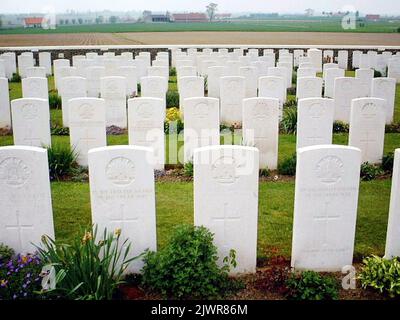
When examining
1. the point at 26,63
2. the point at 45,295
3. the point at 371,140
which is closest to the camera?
the point at 45,295

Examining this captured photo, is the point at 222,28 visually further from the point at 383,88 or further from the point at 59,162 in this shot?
the point at 59,162

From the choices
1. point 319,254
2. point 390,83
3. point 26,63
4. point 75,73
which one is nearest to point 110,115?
point 75,73

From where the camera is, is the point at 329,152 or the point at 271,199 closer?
the point at 329,152

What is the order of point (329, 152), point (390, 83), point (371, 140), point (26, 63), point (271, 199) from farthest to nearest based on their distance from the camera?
point (26, 63), point (390, 83), point (371, 140), point (271, 199), point (329, 152)

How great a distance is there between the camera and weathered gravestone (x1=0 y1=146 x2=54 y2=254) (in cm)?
521

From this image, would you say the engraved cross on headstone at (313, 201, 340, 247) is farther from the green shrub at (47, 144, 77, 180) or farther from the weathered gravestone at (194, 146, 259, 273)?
the green shrub at (47, 144, 77, 180)

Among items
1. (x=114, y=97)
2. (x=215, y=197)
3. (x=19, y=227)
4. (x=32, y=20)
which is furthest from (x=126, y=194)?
(x=32, y=20)

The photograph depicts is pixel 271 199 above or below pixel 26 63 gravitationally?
below

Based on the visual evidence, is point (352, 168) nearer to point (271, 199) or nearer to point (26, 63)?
point (271, 199)

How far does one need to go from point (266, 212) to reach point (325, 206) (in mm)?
1865

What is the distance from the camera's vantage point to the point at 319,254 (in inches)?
220

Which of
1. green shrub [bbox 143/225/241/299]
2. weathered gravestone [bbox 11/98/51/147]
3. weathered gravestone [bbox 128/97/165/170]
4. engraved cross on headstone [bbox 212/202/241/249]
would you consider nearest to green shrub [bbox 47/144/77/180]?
weathered gravestone [bbox 11/98/51/147]

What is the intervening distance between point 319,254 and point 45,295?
2.91 metres
